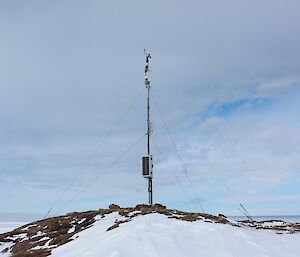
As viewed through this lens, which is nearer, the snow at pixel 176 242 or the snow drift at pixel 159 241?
the snow at pixel 176 242

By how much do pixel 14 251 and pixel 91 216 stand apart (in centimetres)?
485

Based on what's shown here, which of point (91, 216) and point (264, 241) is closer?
point (264, 241)

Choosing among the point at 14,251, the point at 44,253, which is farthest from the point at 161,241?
the point at 14,251

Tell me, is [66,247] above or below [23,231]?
below

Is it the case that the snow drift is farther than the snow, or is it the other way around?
the snow drift

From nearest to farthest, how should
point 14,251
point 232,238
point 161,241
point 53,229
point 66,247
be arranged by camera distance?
point 161,241
point 232,238
point 66,247
point 14,251
point 53,229

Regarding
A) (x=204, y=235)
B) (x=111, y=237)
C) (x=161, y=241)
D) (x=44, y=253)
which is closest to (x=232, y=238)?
(x=204, y=235)

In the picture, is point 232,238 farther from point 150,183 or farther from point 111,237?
point 150,183

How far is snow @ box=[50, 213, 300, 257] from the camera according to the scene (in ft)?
39.3

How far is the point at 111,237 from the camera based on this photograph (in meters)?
14.2

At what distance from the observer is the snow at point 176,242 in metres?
12.0

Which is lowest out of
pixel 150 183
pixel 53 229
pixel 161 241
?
pixel 161 241

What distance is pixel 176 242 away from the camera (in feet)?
42.2

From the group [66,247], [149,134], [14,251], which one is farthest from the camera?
[149,134]
